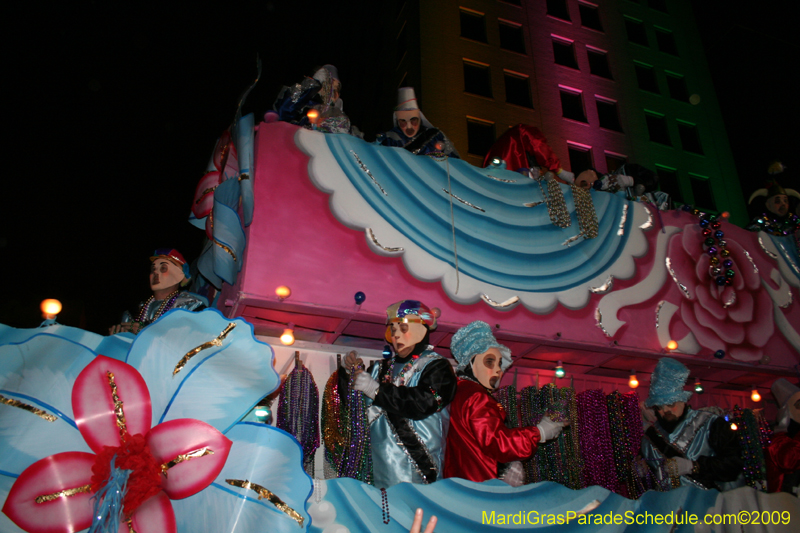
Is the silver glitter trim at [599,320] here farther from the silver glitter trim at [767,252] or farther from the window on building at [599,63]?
the window on building at [599,63]

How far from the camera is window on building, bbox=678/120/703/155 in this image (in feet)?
39.9

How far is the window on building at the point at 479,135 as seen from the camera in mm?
10773

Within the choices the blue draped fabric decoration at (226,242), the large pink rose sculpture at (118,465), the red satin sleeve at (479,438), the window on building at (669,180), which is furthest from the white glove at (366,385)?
the window on building at (669,180)

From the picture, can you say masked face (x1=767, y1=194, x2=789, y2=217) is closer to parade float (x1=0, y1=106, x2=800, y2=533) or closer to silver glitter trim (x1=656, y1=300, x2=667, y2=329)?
parade float (x1=0, y1=106, x2=800, y2=533)

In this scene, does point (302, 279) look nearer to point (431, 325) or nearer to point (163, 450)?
point (431, 325)

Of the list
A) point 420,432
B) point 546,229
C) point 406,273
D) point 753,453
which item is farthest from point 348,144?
point 753,453

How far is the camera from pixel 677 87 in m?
12.8

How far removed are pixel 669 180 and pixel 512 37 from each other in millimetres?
4542

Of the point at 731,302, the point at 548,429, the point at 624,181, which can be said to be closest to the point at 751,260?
the point at 731,302

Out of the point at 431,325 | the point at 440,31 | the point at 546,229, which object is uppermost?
the point at 440,31

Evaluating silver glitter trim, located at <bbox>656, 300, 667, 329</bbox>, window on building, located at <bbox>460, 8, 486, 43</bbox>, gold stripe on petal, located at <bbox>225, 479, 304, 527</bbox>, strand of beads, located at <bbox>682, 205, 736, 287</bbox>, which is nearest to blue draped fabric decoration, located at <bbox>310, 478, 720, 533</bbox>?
gold stripe on petal, located at <bbox>225, 479, 304, 527</bbox>

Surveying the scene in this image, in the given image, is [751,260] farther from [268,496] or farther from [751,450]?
[268,496]

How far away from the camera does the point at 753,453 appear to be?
376cm

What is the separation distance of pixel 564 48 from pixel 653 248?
29.8ft
